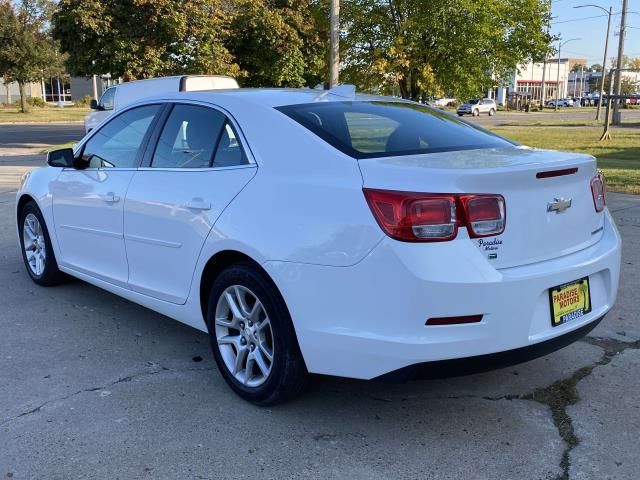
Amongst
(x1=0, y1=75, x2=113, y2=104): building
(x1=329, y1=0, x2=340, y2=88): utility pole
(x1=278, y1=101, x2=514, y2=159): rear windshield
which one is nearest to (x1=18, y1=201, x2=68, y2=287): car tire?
(x1=278, y1=101, x2=514, y2=159): rear windshield

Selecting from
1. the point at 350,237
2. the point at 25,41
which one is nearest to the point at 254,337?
the point at 350,237

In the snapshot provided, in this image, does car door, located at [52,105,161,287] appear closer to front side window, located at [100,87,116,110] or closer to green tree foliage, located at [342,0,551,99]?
green tree foliage, located at [342,0,551,99]

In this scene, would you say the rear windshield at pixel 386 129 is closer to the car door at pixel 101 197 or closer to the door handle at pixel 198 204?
the door handle at pixel 198 204

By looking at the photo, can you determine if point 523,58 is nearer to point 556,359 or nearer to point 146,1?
point 146,1

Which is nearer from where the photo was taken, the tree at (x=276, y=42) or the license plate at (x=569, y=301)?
the license plate at (x=569, y=301)

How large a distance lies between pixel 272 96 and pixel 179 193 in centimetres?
80

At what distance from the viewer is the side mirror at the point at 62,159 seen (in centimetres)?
488

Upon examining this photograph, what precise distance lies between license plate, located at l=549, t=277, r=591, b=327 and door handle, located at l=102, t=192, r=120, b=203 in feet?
9.13

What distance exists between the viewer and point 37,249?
563 cm

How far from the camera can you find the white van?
15664 millimetres

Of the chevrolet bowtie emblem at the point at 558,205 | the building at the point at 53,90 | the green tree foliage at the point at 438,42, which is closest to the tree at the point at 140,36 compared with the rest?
the green tree foliage at the point at 438,42

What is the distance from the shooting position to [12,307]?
510 cm

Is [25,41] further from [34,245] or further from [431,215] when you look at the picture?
[431,215]

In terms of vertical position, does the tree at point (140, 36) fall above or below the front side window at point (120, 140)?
above
